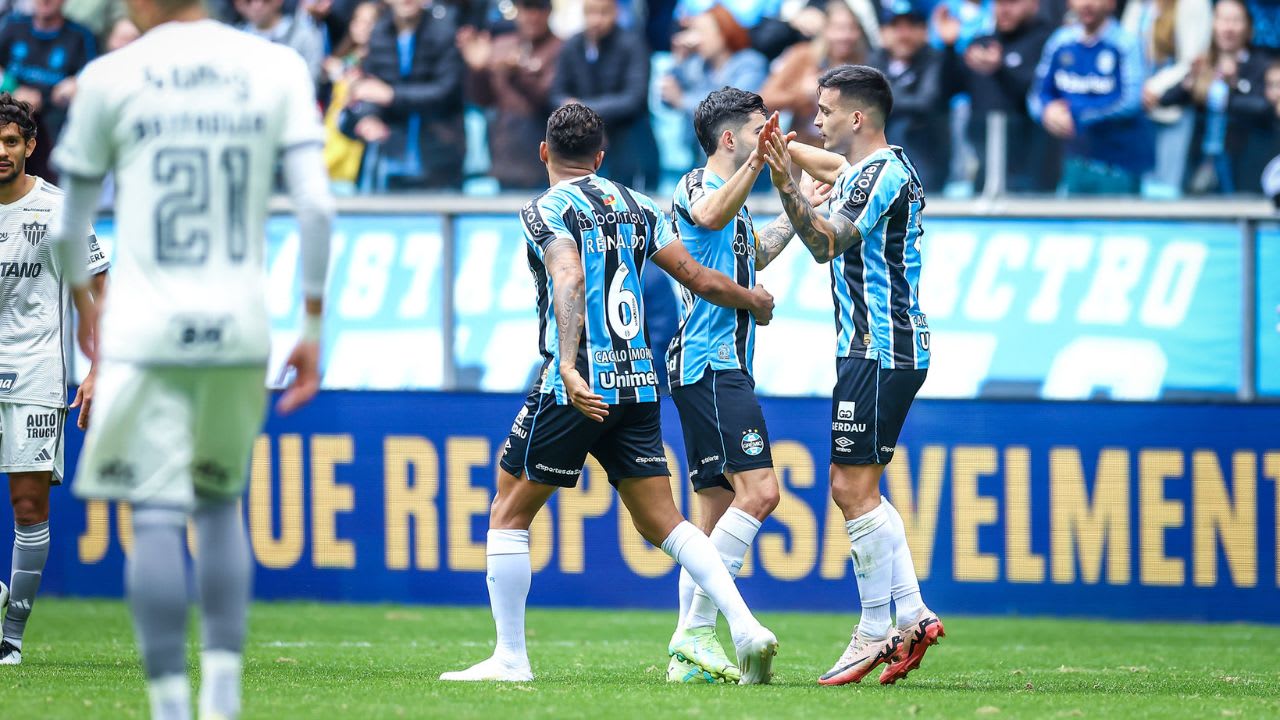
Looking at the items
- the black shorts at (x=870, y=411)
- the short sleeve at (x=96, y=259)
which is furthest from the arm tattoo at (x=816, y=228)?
the short sleeve at (x=96, y=259)

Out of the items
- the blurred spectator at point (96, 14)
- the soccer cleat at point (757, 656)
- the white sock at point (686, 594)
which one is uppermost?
the blurred spectator at point (96, 14)

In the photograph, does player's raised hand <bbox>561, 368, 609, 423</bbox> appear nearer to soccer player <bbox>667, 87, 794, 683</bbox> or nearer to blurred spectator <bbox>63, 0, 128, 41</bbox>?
soccer player <bbox>667, 87, 794, 683</bbox>

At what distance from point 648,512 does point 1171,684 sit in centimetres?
250

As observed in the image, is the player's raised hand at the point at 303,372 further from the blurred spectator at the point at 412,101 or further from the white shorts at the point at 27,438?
the blurred spectator at the point at 412,101

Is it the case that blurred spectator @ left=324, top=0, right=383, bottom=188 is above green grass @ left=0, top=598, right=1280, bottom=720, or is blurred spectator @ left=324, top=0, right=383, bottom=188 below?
above

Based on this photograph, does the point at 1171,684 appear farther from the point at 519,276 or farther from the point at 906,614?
the point at 519,276

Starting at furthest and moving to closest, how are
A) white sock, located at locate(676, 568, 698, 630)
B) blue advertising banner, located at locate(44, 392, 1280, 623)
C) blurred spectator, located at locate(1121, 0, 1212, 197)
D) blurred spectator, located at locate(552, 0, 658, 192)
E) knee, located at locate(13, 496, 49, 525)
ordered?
blurred spectator, located at locate(552, 0, 658, 192), blurred spectator, located at locate(1121, 0, 1212, 197), blue advertising banner, located at locate(44, 392, 1280, 623), knee, located at locate(13, 496, 49, 525), white sock, located at locate(676, 568, 698, 630)

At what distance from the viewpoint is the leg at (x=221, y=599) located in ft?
14.7

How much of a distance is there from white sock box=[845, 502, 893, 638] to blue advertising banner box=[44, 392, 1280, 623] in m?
4.10

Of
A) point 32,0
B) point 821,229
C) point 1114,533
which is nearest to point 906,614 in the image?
point 821,229

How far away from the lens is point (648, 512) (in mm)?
6582

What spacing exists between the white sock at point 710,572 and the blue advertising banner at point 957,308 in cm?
499

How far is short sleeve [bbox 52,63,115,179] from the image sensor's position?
4449 millimetres

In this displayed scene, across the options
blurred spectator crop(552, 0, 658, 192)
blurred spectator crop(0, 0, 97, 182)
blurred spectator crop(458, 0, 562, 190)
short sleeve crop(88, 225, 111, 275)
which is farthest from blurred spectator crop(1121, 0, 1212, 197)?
blurred spectator crop(0, 0, 97, 182)
